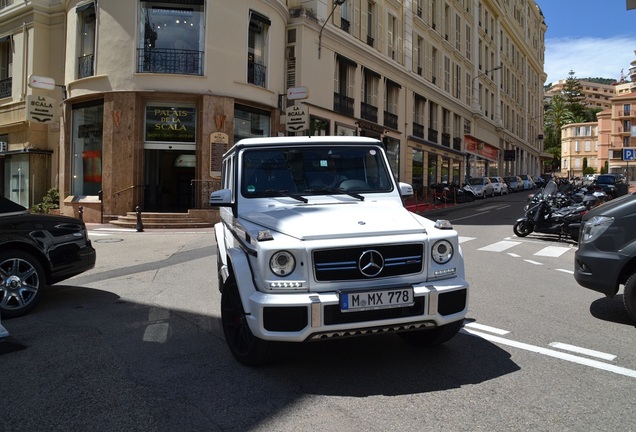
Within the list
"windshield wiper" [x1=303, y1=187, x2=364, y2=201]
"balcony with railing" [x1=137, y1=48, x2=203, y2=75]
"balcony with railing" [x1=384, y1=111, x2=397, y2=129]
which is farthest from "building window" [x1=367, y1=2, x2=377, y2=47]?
"windshield wiper" [x1=303, y1=187, x2=364, y2=201]

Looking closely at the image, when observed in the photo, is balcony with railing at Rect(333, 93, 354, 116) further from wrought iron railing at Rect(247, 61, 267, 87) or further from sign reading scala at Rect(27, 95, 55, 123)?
sign reading scala at Rect(27, 95, 55, 123)

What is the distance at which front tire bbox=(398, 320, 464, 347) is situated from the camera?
4.18 metres

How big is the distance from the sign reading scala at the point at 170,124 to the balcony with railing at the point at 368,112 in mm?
11093

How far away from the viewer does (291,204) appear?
15.4 feet

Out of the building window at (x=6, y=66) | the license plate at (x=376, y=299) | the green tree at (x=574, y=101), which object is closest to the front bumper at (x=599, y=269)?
the license plate at (x=376, y=299)

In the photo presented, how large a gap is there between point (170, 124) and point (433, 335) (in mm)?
17407

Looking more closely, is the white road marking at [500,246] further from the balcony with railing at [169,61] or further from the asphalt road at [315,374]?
the balcony with railing at [169,61]

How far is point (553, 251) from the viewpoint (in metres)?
11.6

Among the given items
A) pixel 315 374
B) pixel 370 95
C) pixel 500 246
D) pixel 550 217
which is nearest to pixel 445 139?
pixel 370 95

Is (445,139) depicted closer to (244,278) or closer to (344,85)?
(344,85)

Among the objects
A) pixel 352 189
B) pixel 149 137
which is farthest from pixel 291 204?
pixel 149 137

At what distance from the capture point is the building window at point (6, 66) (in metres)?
24.9

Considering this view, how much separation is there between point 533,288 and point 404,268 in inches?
178

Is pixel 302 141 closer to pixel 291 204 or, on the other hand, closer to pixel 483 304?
pixel 291 204
